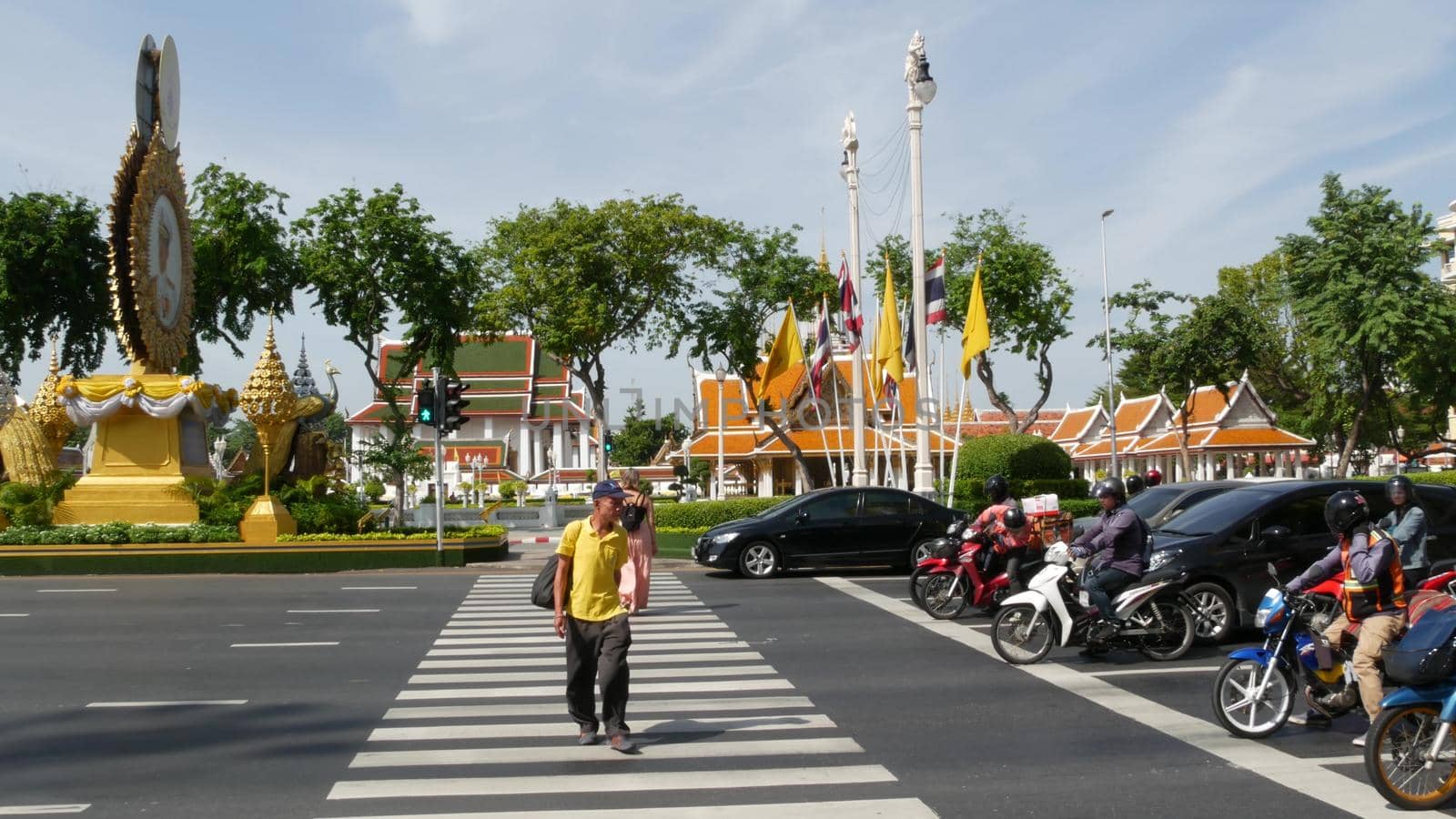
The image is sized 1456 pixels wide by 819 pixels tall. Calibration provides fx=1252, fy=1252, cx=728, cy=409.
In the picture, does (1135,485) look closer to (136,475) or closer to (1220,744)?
(1220,744)

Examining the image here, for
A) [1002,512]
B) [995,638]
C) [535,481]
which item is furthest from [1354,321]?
[535,481]

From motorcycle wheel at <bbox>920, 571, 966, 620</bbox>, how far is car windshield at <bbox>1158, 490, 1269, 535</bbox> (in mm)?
2527

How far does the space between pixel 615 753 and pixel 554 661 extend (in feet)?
12.4

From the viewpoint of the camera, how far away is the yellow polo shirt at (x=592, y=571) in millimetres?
7703

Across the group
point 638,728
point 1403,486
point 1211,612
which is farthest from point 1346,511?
point 638,728

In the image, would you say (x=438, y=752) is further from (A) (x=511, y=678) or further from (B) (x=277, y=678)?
(B) (x=277, y=678)

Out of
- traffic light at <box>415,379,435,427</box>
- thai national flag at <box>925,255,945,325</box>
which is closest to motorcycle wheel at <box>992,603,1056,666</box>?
traffic light at <box>415,379,435,427</box>

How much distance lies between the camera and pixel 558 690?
9.75m

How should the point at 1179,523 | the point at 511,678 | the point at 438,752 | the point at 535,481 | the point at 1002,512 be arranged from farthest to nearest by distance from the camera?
the point at 535,481 < the point at 1002,512 < the point at 1179,523 < the point at 511,678 < the point at 438,752

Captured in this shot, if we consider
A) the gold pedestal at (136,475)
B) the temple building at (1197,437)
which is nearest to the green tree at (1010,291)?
the temple building at (1197,437)

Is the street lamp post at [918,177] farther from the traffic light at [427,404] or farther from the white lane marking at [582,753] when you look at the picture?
the white lane marking at [582,753]

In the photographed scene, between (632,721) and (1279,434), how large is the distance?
50238 mm

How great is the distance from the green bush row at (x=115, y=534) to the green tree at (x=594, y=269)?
51.8 ft

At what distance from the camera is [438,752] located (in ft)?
24.8
